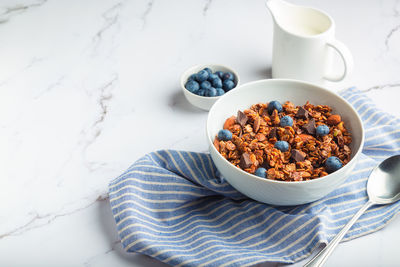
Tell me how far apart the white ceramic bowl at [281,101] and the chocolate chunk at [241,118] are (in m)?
0.05

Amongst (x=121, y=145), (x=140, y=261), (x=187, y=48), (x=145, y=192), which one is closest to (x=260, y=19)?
(x=187, y=48)

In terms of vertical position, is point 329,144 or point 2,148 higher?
point 329,144

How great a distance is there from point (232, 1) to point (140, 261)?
1.12 m

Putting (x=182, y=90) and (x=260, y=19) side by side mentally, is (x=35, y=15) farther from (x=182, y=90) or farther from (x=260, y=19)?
(x=260, y=19)

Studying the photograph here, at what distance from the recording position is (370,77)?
4.61 ft

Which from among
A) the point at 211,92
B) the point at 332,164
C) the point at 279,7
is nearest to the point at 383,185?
the point at 332,164

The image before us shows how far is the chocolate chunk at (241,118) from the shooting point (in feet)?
3.57

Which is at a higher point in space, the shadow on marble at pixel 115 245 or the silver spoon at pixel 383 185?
the silver spoon at pixel 383 185

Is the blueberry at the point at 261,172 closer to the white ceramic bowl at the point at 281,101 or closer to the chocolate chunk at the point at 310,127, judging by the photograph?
the white ceramic bowl at the point at 281,101

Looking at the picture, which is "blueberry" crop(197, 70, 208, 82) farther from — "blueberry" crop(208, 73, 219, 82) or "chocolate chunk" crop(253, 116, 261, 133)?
"chocolate chunk" crop(253, 116, 261, 133)

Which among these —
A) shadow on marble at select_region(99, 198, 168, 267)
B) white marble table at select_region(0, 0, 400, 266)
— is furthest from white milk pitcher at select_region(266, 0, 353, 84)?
shadow on marble at select_region(99, 198, 168, 267)

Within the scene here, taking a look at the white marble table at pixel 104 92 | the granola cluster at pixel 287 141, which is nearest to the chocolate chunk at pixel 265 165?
the granola cluster at pixel 287 141

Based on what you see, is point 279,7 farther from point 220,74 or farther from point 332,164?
point 332,164

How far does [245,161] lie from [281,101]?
10.2 inches
